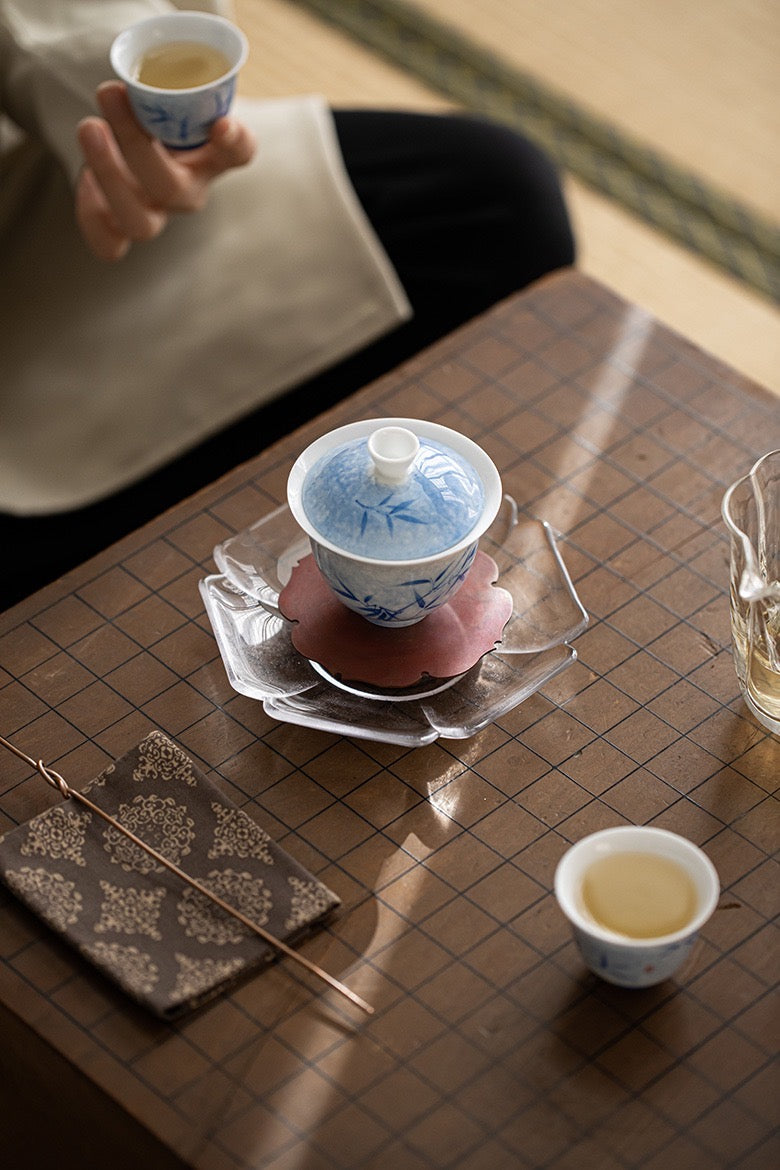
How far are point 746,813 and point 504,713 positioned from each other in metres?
0.16

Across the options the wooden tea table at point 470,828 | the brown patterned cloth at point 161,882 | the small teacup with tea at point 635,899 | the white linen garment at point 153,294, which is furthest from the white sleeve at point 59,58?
the small teacup with tea at point 635,899

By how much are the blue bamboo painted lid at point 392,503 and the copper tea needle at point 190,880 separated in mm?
213

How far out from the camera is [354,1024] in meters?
0.71

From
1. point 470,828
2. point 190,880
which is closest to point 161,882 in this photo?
point 190,880

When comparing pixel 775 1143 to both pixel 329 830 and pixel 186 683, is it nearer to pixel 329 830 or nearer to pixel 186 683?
pixel 329 830

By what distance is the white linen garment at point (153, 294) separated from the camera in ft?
4.02

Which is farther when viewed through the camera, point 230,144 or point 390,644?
point 230,144

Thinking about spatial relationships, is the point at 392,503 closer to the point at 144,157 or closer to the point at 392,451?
the point at 392,451

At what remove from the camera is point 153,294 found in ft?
4.13

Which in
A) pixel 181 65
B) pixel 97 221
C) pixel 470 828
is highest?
pixel 181 65

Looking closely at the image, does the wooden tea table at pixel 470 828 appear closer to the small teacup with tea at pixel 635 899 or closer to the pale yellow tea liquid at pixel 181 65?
the small teacup with tea at pixel 635 899

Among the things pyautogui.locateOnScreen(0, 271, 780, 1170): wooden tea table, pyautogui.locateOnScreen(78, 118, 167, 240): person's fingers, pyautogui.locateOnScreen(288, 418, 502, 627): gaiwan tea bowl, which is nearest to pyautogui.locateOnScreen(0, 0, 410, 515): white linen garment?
pyautogui.locateOnScreen(78, 118, 167, 240): person's fingers

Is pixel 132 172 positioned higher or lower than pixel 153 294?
higher

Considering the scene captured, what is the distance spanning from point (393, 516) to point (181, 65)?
0.49 m
